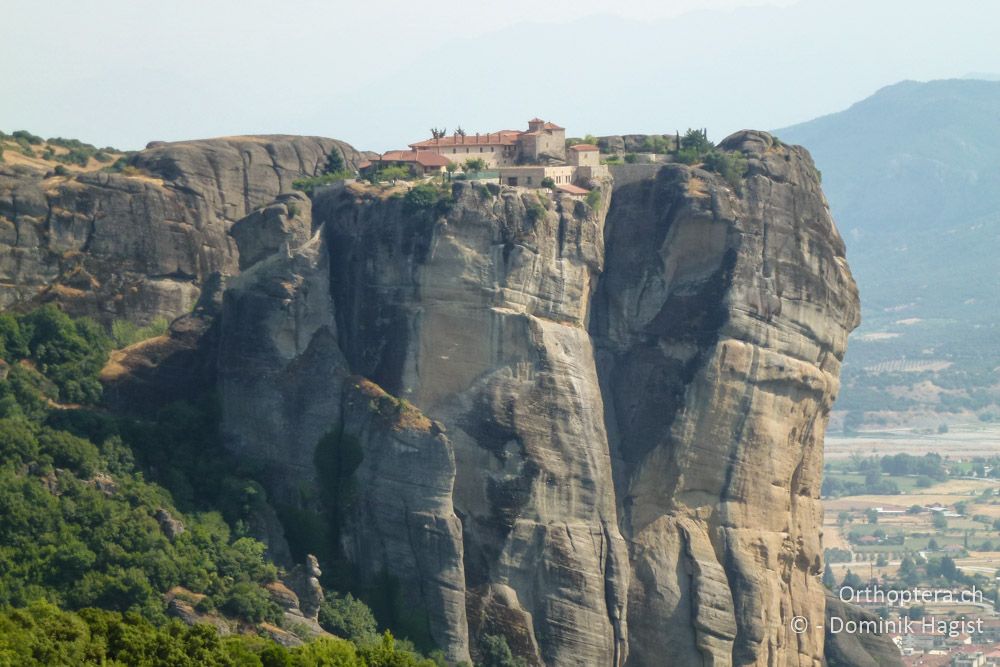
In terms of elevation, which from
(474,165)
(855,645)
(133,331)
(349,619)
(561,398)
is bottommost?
(855,645)

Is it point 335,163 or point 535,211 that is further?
point 335,163

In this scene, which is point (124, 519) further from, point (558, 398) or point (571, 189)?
point (571, 189)

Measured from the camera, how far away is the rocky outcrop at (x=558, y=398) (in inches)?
3187

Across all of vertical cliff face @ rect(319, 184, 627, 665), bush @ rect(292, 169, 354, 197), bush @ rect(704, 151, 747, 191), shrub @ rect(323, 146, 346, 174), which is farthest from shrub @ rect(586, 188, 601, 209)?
shrub @ rect(323, 146, 346, 174)

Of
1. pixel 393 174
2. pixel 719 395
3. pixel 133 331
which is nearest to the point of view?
pixel 719 395

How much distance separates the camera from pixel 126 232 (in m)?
90.0

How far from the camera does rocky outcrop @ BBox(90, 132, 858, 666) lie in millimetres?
80938

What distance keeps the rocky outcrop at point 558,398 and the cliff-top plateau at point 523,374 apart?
0.09 metres

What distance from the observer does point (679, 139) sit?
92750mm

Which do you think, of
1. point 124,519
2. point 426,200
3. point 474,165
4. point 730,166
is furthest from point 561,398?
point 124,519

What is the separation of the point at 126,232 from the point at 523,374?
17388 mm

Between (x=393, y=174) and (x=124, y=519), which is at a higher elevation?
(x=393, y=174)

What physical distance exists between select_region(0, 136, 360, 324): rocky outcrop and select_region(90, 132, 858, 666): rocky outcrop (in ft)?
10.8

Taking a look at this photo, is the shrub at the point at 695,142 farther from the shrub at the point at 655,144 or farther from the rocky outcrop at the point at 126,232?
the rocky outcrop at the point at 126,232
